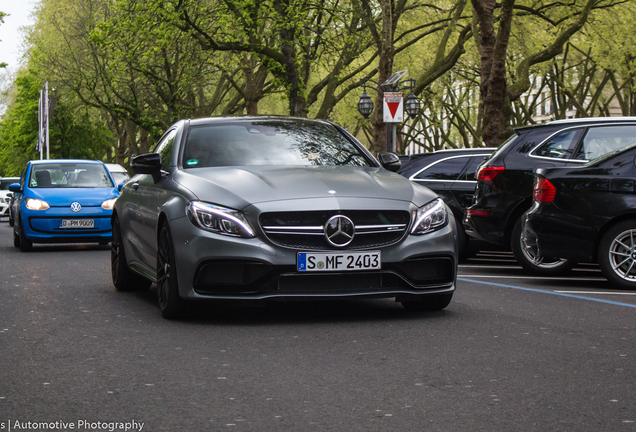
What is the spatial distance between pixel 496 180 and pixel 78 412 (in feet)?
25.4

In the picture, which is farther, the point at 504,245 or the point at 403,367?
the point at 504,245

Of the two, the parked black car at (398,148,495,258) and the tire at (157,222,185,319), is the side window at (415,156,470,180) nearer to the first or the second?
the parked black car at (398,148,495,258)

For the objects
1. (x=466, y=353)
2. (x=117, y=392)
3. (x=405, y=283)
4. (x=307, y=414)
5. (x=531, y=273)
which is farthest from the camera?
(x=531, y=273)

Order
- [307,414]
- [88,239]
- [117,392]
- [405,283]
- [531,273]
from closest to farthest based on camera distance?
[307,414] → [117,392] → [405,283] → [531,273] → [88,239]

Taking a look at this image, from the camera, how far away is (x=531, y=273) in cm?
1138

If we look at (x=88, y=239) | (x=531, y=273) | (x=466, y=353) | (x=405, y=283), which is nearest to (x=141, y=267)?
(x=405, y=283)

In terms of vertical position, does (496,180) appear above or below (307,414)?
above

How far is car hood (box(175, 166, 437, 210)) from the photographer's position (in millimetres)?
6973

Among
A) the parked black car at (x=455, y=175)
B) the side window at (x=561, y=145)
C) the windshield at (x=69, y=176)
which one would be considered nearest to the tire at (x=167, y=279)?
the side window at (x=561, y=145)

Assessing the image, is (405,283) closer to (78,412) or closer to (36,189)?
(78,412)

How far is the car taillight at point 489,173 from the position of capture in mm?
11383

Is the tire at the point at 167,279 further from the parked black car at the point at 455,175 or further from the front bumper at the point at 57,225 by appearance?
the front bumper at the point at 57,225

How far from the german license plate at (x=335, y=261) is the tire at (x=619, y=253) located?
3604 mm

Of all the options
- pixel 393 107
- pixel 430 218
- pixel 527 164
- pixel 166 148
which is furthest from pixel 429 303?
pixel 393 107
